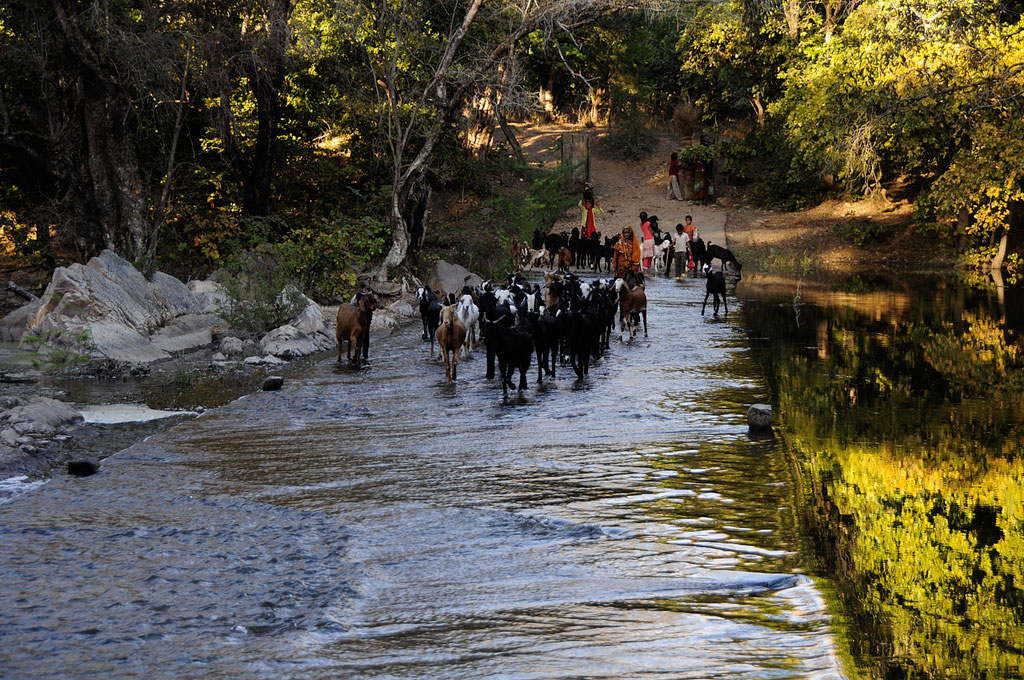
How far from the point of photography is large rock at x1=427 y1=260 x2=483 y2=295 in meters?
23.0

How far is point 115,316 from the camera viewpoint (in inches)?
608

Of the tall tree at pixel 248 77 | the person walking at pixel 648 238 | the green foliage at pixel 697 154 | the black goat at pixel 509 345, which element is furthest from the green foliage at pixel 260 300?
the green foliage at pixel 697 154

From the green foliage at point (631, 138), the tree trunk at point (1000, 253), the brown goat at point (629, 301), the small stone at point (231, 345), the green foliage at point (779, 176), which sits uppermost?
the green foliage at point (631, 138)

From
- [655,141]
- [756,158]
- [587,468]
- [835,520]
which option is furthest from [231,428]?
[655,141]

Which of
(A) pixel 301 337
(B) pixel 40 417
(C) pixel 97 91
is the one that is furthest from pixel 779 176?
(B) pixel 40 417

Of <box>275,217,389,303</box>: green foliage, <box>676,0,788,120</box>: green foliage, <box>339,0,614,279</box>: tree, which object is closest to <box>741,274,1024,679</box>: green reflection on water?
<box>275,217,389,303</box>: green foliage

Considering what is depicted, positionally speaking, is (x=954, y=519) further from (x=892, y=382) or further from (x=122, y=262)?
(x=122, y=262)

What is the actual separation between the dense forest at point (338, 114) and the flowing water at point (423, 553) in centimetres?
1150

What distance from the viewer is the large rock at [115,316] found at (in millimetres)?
14195

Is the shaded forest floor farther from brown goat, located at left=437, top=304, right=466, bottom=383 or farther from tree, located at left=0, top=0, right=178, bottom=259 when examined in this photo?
brown goat, located at left=437, top=304, right=466, bottom=383

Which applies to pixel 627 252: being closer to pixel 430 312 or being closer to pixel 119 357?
pixel 430 312

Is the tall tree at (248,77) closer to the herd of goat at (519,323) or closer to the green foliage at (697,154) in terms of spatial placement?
the herd of goat at (519,323)

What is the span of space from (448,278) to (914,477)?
1582 cm

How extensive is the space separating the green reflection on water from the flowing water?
0.40 m
